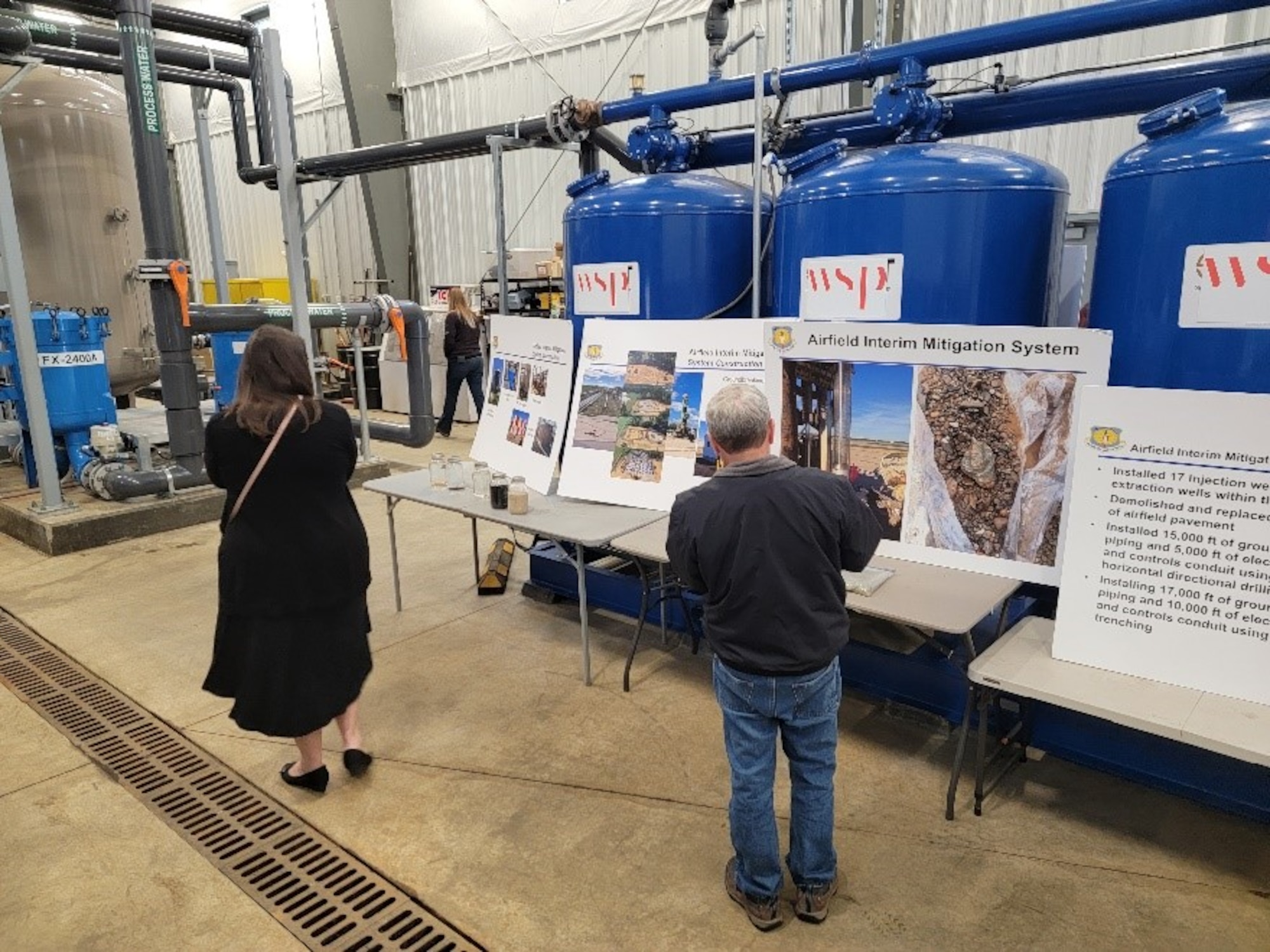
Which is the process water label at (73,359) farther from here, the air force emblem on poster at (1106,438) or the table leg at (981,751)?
the air force emblem on poster at (1106,438)

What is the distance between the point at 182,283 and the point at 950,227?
4.29 metres

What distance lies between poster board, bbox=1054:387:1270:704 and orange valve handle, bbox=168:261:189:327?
4.76m

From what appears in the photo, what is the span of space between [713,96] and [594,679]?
244 centimetres

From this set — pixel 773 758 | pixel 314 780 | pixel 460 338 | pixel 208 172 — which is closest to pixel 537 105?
pixel 460 338

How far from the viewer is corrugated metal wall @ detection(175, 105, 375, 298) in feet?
36.1

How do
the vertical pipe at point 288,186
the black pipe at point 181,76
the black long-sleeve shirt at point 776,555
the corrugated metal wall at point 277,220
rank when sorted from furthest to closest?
the corrugated metal wall at point 277,220 → the black pipe at point 181,76 → the vertical pipe at point 288,186 → the black long-sleeve shirt at point 776,555

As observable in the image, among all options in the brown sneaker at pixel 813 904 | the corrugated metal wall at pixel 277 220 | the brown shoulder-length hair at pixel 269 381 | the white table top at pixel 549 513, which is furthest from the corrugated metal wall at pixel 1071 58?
the corrugated metal wall at pixel 277 220

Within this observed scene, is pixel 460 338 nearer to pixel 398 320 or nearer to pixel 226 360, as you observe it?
pixel 398 320

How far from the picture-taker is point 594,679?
3.29m

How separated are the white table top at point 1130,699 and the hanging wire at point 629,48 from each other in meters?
7.06

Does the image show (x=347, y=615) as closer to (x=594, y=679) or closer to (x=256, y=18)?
(x=594, y=679)

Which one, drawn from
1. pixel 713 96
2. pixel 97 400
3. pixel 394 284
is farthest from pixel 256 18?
pixel 713 96

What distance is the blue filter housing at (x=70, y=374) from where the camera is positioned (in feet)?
17.2

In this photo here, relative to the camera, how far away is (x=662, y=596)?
3.34m
